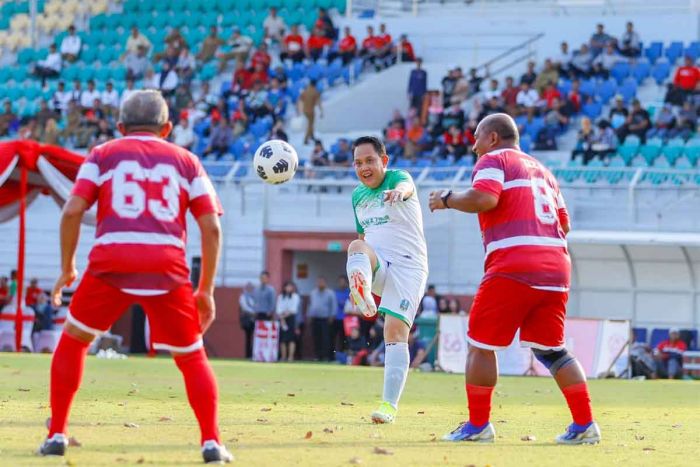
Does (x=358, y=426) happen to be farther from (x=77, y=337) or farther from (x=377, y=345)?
(x=377, y=345)

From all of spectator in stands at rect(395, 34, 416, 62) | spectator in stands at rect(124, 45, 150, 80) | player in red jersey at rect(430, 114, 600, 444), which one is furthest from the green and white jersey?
spectator in stands at rect(124, 45, 150, 80)

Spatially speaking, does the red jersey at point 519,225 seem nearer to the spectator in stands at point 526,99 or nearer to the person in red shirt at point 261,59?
the spectator in stands at point 526,99

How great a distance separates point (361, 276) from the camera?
37.3 feet

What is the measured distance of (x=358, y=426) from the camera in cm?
1089

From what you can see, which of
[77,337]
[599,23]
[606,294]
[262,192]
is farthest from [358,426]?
[599,23]

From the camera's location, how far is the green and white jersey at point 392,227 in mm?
11805

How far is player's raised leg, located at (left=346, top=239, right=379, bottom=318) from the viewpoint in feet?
37.2

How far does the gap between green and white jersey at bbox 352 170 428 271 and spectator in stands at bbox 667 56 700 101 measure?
2071 cm

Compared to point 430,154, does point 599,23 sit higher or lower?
higher

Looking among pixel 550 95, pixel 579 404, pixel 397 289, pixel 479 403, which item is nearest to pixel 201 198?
pixel 479 403

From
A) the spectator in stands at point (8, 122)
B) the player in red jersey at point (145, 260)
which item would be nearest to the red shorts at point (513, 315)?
the player in red jersey at point (145, 260)

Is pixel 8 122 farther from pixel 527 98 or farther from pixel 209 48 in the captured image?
pixel 527 98

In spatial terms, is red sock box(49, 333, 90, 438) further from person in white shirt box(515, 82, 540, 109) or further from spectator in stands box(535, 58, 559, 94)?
spectator in stands box(535, 58, 559, 94)

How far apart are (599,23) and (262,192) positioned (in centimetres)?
982
